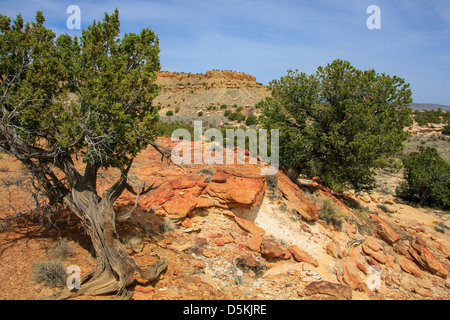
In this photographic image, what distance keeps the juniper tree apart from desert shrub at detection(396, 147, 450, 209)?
55.2 feet

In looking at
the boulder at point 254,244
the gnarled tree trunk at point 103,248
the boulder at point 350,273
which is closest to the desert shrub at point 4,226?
the gnarled tree trunk at point 103,248

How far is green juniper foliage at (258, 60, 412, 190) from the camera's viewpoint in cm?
1038

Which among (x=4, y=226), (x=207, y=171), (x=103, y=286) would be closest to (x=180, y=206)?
(x=207, y=171)

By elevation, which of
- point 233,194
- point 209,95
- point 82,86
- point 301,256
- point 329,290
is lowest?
point 329,290

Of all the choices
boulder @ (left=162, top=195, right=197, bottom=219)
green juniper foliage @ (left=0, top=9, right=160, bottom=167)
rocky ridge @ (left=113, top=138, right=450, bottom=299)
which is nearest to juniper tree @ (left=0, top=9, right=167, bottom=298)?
green juniper foliage @ (left=0, top=9, right=160, bottom=167)

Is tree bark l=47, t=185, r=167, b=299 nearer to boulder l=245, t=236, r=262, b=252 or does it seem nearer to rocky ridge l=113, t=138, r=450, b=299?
rocky ridge l=113, t=138, r=450, b=299

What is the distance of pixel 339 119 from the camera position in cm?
1148

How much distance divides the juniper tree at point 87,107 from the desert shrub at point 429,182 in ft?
55.2

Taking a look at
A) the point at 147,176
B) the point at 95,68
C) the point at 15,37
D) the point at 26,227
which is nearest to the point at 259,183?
the point at 147,176

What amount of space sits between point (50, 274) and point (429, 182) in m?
18.9

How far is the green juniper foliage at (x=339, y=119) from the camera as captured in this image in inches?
408

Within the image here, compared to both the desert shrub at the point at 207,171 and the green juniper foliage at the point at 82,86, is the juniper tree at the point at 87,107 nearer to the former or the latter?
the green juniper foliage at the point at 82,86

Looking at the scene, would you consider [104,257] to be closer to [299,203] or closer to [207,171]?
[207,171]

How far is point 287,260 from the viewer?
742 cm
